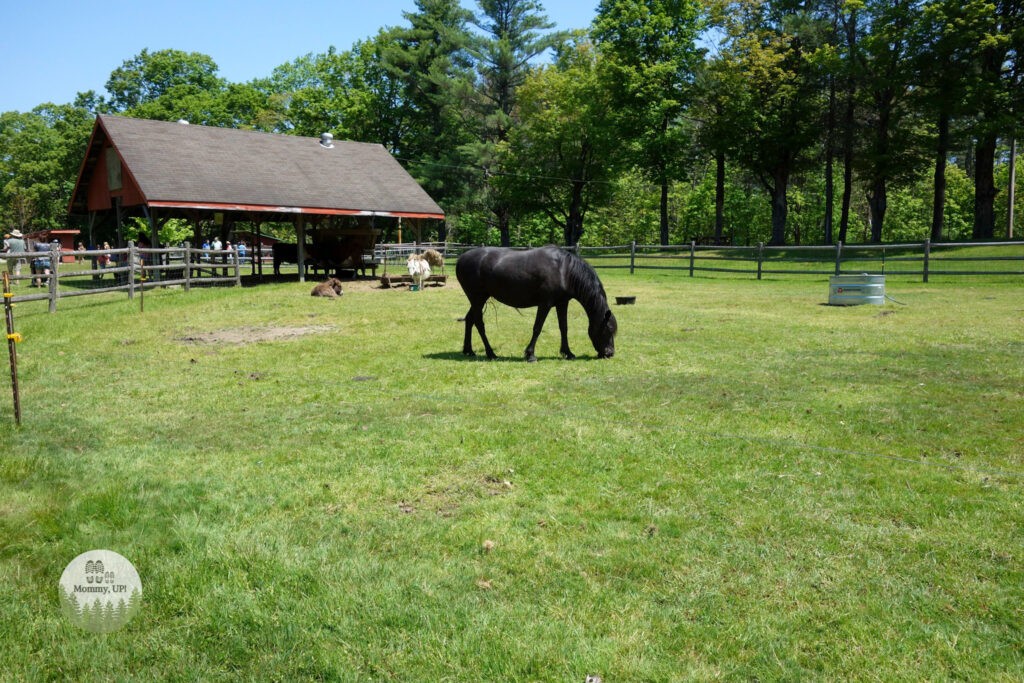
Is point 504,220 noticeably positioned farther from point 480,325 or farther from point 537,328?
point 537,328

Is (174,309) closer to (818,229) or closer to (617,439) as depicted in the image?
(617,439)

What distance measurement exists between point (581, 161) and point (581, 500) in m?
42.4

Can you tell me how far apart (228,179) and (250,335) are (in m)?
13.4

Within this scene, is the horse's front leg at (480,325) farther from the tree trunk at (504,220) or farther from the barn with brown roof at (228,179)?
the tree trunk at (504,220)

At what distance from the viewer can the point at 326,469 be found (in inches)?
213

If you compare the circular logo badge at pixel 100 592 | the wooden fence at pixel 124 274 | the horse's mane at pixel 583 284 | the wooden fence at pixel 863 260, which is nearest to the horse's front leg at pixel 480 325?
the horse's mane at pixel 583 284

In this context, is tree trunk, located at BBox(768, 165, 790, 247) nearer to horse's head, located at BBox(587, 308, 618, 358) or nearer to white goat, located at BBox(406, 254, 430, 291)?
white goat, located at BBox(406, 254, 430, 291)

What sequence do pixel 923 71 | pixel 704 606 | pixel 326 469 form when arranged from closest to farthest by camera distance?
1. pixel 704 606
2. pixel 326 469
3. pixel 923 71

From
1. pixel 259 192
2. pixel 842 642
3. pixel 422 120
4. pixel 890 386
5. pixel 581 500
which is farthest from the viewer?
pixel 422 120

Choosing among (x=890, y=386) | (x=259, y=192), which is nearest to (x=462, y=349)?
(x=890, y=386)

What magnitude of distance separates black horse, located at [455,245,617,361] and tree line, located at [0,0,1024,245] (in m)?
27.3

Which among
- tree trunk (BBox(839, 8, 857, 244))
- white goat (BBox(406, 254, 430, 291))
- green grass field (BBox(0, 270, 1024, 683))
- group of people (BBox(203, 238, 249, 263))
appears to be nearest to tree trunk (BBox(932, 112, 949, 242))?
tree trunk (BBox(839, 8, 857, 244))

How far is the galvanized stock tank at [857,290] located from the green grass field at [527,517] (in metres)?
6.96

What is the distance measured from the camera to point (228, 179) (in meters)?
24.0
